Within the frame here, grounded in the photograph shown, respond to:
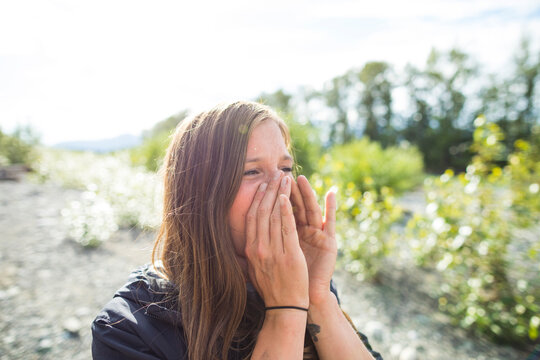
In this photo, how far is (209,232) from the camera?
4.35ft

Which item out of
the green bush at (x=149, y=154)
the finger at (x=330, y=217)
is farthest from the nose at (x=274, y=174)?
the green bush at (x=149, y=154)

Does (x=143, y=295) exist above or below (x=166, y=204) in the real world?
below

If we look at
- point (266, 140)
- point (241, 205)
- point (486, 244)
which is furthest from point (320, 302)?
point (486, 244)

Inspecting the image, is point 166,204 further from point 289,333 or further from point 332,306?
point 332,306

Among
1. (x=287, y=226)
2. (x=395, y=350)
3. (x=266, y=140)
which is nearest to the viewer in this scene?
(x=287, y=226)

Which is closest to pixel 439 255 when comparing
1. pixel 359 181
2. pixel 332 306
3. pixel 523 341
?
pixel 523 341

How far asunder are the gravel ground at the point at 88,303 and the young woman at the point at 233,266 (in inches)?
16.9

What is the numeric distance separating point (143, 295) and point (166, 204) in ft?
1.60

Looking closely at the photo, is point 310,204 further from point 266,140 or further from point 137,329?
point 137,329

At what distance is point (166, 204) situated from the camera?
1.53m

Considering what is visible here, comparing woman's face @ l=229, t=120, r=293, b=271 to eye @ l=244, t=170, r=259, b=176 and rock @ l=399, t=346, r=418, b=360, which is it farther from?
rock @ l=399, t=346, r=418, b=360

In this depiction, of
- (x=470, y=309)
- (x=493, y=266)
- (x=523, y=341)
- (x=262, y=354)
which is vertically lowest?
(x=523, y=341)

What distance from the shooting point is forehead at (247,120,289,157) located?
1394 millimetres

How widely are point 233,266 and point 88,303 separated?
2.71 m
